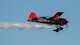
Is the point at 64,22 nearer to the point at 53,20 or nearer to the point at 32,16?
the point at 53,20

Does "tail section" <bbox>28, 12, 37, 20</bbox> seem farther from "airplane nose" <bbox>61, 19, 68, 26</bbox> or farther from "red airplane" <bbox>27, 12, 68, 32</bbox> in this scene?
"airplane nose" <bbox>61, 19, 68, 26</bbox>

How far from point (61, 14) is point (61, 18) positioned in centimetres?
175

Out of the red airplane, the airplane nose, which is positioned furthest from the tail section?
the airplane nose

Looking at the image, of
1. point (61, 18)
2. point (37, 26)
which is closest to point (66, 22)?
point (61, 18)

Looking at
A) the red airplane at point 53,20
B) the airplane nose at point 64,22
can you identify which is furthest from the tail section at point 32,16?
the airplane nose at point 64,22

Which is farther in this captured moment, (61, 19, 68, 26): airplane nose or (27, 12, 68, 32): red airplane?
(61, 19, 68, 26): airplane nose

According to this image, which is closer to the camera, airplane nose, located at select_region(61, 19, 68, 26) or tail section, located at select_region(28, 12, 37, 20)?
tail section, located at select_region(28, 12, 37, 20)

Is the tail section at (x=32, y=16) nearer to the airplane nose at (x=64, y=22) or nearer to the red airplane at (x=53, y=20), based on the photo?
the red airplane at (x=53, y=20)

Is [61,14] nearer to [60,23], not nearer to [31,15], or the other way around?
[60,23]

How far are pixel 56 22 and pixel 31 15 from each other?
17.4 feet

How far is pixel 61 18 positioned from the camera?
70.3 meters

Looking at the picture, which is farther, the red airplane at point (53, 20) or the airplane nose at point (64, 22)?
the airplane nose at point (64, 22)

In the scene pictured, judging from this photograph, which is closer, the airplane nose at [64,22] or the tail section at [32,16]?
the tail section at [32,16]

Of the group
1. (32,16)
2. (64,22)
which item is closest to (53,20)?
(64,22)
